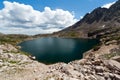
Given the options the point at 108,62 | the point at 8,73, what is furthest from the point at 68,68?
the point at 8,73

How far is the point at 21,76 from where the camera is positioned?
3900cm

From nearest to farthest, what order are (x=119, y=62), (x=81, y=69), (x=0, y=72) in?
1. (x=81, y=69)
2. (x=119, y=62)
3. (x=0, y=72)

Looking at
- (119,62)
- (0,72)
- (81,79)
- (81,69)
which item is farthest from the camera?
(0,72)

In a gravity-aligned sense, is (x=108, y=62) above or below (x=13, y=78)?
above

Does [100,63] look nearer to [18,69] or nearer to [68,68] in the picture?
[68,68]

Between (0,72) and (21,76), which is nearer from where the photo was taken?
(21,76)

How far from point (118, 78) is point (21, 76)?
715 inches

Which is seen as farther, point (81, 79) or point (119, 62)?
point (119, 62)

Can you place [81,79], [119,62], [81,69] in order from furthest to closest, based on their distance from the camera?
[119,62]
[81,69]
[81,79]

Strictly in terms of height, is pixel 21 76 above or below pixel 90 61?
below

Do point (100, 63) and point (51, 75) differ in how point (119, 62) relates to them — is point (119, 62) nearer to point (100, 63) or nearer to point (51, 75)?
point (100, 63)

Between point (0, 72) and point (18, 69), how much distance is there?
13.1ft

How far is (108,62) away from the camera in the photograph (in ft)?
121

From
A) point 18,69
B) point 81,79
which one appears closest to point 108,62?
point 81,79
